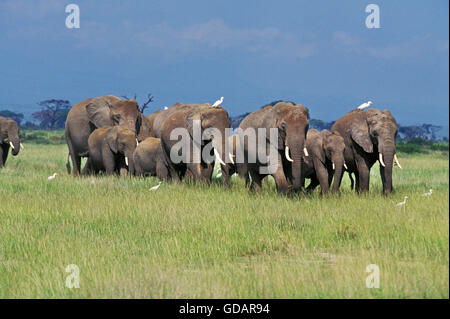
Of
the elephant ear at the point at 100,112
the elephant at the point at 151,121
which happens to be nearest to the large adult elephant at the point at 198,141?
the elephant ear at the point at 100,112

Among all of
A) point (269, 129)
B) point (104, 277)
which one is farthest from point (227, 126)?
point (104, 277)

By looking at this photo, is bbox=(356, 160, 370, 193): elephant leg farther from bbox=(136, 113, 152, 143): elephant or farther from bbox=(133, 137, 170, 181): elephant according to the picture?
bbox=(136, 113, 152, 143): elephant

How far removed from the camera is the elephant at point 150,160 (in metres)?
18.2

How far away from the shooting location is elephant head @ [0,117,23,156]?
2531 centimetres

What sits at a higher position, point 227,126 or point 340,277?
point 227,126

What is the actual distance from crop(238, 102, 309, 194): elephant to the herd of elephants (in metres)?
0.02

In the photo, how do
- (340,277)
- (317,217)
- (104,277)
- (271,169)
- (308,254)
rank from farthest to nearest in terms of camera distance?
1. (271,169)
2. (317,217)
3. (308,254)
4. (104,277)
5. (340,277)

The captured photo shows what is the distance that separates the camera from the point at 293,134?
13.4 metres

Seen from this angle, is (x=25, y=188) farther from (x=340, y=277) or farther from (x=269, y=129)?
(x=340, y=277)

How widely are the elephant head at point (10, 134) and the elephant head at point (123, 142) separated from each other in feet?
24.3

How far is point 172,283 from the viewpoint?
6.92 metres

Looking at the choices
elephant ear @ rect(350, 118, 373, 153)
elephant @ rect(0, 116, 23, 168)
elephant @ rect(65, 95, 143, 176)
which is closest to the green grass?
elephant ear @ rect(350, 118, 373, 153)

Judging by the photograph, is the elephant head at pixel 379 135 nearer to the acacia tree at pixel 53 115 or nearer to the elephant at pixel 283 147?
the elephant at pixel 283 147
